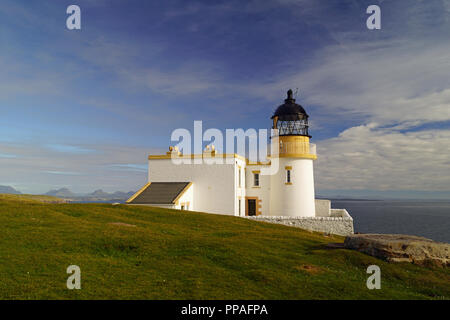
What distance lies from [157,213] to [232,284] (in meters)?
17.9

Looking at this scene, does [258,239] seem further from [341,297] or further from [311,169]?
[311,169]

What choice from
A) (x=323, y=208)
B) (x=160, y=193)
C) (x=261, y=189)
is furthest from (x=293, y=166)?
(x=160, y=193)

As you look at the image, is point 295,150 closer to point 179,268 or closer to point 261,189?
point 261,189

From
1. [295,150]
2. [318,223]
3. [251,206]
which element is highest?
[295,150]

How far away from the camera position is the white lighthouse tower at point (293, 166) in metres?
38.5

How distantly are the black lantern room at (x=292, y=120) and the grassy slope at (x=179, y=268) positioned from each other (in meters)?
21.2

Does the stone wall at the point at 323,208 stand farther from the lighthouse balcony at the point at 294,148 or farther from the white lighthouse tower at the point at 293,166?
the lighthouse balcony at the point at 294,148

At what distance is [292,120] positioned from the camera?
129ft

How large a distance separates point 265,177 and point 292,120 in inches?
318

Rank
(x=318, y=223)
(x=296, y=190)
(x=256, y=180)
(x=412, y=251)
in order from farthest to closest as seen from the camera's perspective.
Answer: (x=256, y=180) → (x=296, y=190) → (x=318, y=223) → (x=412, y=251)

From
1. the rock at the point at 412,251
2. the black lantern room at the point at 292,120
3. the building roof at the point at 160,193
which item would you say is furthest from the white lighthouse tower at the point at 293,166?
the rock at the point at 412,251

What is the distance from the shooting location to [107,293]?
35.1ft

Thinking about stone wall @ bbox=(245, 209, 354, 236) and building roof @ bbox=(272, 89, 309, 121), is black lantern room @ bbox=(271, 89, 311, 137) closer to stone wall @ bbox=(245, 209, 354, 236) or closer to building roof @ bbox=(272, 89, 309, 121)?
building roof @ bbox=(272, 89, 309, 121)
